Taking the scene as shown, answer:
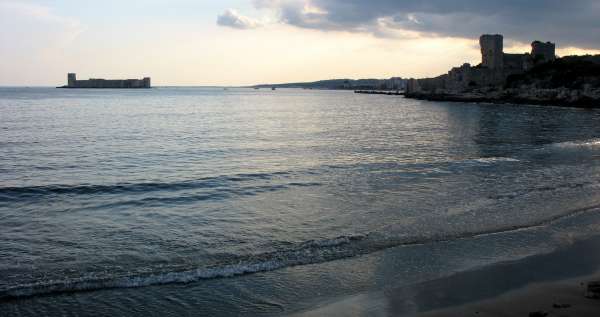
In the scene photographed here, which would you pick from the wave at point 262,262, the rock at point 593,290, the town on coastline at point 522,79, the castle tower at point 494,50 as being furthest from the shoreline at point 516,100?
the rock at point 593,290

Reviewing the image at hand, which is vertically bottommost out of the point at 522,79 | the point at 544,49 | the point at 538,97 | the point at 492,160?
the point at 492,160

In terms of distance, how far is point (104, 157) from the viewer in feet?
79.6

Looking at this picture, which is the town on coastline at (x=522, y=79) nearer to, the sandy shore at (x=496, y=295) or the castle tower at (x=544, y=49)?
the castle tower at (x=544, y=49)

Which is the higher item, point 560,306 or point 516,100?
point 516,100

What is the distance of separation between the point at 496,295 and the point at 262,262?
4.14 metres

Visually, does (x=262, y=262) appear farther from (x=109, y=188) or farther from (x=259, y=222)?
(x=109, y=188)

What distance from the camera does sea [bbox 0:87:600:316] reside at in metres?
8.38

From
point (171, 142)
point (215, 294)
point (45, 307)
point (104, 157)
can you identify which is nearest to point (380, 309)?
point (215, 294)

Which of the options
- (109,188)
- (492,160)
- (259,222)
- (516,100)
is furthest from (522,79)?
(259,222)

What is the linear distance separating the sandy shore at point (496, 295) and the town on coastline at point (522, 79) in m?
72.6

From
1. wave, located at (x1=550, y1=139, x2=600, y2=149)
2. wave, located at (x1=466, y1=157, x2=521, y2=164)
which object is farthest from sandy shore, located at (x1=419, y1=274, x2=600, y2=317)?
wave, located at (x1=550, y1=139, x2=600, y2=149)

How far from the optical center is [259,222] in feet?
41.4

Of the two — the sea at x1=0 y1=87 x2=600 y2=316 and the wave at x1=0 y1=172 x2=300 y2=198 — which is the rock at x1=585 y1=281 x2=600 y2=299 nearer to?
the sea at x1=0 y1=87 x2=600 y2=316

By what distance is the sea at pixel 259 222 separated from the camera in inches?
330
